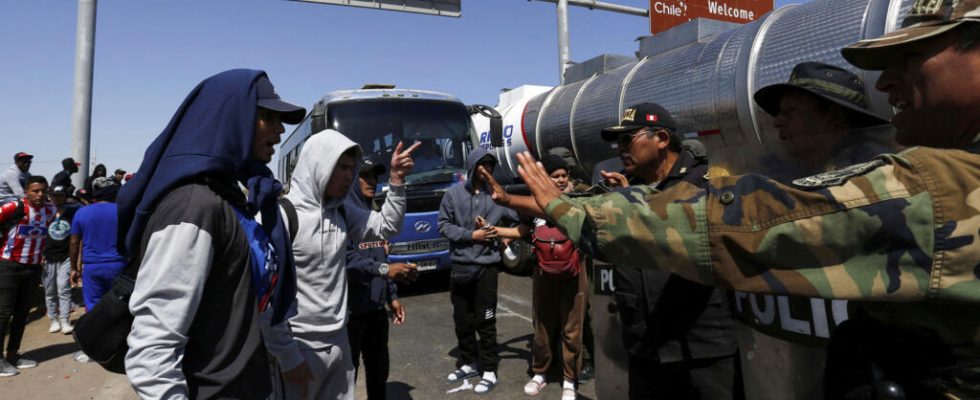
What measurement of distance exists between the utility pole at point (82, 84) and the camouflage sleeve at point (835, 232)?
908 centimetres

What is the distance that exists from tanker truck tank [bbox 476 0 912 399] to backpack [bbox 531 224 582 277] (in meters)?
1.04

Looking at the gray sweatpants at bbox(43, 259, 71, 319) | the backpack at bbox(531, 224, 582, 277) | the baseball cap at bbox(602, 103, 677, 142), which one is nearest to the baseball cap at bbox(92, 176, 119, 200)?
the gray sweatpants at bbox(43, 259, 71, 319)

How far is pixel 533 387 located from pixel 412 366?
126 centimetres

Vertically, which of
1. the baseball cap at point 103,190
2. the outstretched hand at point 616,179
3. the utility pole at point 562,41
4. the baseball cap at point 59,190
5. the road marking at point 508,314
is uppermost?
the utility pole at point 562,41

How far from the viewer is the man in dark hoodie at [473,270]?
14.4 ft

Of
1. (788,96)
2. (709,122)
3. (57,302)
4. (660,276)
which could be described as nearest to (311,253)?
(660,276)

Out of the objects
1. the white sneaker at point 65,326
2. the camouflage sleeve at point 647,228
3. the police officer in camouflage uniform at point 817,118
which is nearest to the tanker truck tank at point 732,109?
the police officer in camouflage uniform at point 817,118

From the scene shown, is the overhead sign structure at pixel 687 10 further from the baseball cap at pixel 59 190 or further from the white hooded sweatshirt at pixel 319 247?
the white hooded sweatshirt at pixel 319 247

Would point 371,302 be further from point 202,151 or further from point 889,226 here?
point 889,226

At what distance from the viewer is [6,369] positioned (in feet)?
16.5

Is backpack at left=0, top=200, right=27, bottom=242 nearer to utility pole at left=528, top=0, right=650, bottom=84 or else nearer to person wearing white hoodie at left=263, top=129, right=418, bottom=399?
person wearing white hoodie at left=263, top=129, right=418, bottom=399

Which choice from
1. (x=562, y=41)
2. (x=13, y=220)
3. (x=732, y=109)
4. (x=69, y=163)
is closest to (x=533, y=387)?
(x=732, y=109)

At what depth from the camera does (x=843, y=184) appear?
2.87ft

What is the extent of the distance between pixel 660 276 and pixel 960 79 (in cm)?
148
